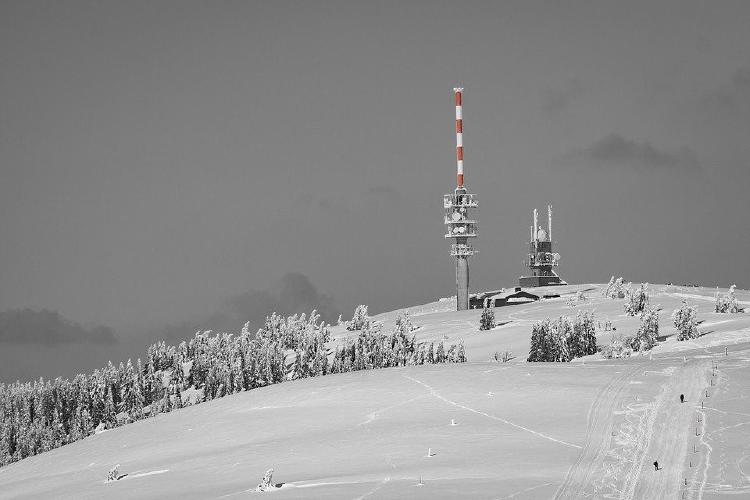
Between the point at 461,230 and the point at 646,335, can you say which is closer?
the point at 646,335

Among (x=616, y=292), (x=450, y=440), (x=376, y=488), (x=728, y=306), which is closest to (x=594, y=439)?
(x=450, y=440)

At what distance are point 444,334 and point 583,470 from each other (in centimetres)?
9542

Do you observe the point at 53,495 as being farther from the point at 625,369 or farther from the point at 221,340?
the point at 221,340

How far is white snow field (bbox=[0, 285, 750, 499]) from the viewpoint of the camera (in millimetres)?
39656

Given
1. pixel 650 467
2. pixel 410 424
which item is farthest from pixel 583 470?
pixel 410 424

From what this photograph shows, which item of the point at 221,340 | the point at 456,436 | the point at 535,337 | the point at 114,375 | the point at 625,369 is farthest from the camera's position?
the point at 221,340

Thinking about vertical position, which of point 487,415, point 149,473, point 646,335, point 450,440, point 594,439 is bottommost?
point 149,473

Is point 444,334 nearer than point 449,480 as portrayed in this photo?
No

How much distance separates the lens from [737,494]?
36312 mm

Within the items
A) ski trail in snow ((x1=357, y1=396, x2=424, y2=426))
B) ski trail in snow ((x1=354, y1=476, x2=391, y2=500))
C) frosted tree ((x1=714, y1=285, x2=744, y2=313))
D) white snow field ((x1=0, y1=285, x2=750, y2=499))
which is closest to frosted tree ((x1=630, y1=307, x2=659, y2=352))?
white snow field ((x1=0, y1=285, x2=750, y2=499))

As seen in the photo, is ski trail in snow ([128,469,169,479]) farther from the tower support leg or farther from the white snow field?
the tower support leg

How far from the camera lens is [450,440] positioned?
49.3 m

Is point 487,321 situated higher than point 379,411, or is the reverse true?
point 487,321

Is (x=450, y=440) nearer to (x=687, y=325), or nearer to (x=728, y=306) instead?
(x=687, y=325)
